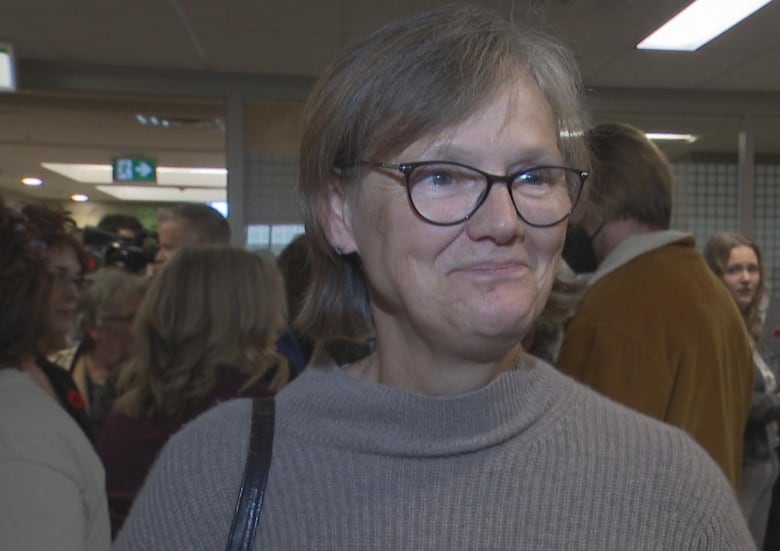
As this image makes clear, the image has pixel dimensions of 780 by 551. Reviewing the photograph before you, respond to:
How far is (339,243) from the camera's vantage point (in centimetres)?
97

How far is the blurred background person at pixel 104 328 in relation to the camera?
3.04 metres

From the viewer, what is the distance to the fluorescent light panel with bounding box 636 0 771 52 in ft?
11.9

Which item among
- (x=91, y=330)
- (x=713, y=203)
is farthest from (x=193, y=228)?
(x=713, y=203)

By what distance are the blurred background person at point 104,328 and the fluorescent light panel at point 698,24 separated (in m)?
2.74

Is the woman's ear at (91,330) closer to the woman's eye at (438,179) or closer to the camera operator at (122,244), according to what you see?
the camera operator at (122,244)

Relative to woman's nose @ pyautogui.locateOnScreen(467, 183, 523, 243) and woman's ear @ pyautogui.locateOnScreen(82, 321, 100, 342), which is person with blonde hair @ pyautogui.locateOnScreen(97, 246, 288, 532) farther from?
woman's nose @ pyautogui.locateOnScreen(467, 183, 523, 243)

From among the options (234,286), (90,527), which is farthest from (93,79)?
(90,527)

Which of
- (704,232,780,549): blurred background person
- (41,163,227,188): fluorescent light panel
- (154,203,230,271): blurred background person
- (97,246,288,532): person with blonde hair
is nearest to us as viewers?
(97,246,288,532): person with blonde hair

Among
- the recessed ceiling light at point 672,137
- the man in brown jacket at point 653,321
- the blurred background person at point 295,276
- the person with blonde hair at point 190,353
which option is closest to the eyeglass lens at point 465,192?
the man in brown jacket at point 653,321

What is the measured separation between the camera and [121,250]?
11.5 ft

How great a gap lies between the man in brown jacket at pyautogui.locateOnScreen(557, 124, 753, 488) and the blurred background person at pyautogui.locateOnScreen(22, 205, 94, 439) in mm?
1096

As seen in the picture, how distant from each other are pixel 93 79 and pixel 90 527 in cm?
391

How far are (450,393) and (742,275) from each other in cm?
301

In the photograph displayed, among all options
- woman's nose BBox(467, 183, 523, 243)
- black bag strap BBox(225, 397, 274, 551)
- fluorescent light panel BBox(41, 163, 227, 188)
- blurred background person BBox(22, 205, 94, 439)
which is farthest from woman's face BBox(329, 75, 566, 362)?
fluorescent light panel BBox(41, 163, 227, 188)
